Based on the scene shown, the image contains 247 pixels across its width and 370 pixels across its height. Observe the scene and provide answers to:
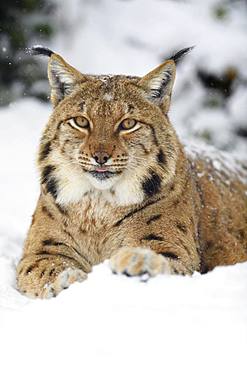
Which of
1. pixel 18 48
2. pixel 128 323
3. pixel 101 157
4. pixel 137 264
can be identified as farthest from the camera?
pixel 18 48

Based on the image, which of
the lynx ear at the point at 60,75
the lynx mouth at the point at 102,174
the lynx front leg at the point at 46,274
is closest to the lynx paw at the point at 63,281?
the lynx front leg at the point at 46,274

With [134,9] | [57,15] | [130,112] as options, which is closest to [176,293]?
[130,112]

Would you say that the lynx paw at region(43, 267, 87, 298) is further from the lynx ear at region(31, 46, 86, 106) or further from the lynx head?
the lynx ear at region(31, 46, 86, 106)

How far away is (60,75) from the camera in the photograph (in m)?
6.01

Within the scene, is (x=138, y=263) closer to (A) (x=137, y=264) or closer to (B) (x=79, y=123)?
(A) (x=137, y=264)

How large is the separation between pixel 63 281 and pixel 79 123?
1163 millimetres

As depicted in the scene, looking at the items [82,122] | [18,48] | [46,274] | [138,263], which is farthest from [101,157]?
[18,48]

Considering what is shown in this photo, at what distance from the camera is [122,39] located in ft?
38.8

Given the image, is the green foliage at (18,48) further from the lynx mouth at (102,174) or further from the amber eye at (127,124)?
the lynx mouth at (102,174)

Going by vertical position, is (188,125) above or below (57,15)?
below

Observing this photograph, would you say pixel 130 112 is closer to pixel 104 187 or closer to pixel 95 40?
pixel 104 187

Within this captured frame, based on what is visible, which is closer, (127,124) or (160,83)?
(127,124)

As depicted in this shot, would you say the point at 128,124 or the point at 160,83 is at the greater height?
the point at 160,83

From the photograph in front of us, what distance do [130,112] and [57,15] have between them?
19.0ft
